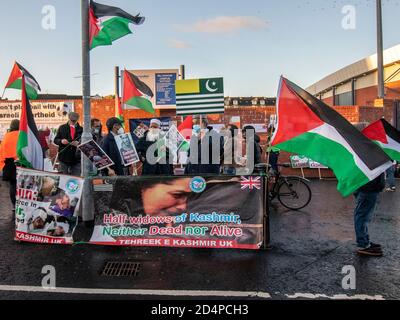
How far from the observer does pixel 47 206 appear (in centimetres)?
604

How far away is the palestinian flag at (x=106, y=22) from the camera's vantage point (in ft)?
21.7

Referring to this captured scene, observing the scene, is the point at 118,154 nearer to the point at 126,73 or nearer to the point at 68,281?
the point at 68,281

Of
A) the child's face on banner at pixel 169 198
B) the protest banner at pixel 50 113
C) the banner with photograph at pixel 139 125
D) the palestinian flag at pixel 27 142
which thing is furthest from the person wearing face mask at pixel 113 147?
the protest banner at pixel 50 113

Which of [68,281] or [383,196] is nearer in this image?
[68,281]

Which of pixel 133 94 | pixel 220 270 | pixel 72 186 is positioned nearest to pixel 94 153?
pixel 72 186

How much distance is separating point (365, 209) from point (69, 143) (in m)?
5.54

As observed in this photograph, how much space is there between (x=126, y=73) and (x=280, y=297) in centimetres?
861

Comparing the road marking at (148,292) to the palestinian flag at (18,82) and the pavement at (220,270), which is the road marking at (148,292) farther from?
the palestinian flag at (18,82)

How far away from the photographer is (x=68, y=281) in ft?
15.1

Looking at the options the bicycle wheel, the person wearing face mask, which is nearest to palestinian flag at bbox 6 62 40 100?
the person wearing face mask

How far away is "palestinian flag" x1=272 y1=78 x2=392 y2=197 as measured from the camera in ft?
16.3

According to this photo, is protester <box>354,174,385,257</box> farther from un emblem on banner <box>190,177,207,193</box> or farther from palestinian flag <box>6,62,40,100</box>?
palestinian flag <box>6,62,40,100</box>

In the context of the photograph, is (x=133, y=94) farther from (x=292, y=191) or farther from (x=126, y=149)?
(x=292, y=191)
